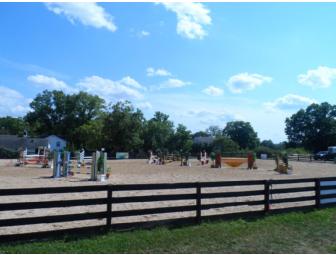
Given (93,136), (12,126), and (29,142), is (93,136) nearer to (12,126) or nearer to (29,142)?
(29,142)

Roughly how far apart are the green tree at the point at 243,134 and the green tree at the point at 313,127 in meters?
14.7

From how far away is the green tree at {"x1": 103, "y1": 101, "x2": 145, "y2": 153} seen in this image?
72688mm

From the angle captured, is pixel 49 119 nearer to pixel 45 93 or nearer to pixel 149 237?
pixel 45 93

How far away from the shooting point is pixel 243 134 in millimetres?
128500

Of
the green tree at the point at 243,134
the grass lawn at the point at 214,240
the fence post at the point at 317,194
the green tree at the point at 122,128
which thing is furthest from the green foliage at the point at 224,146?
the grass lawn at the point at 214,240

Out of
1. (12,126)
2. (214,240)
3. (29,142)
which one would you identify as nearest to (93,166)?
(214,240)

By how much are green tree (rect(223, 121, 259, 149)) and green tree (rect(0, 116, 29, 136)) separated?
63.7m

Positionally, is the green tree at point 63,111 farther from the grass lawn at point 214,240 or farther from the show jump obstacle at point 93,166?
the grass lawn at point 214,240

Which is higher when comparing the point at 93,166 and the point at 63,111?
the point at 63,111

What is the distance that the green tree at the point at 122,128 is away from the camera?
238 ft

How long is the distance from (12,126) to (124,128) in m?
58.5

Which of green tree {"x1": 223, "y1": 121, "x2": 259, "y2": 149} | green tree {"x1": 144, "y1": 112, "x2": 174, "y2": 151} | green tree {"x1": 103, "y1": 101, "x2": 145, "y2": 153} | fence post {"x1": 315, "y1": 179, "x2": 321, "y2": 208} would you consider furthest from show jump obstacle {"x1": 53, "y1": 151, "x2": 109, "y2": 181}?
green tree {"x1": 223, "y1": 121, "x2": 259, "y2": 149}

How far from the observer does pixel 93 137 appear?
76500 mm

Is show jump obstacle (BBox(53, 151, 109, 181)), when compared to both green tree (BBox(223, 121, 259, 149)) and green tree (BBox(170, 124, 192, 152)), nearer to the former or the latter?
green tree (BBox(170, 124, 192, 152))
